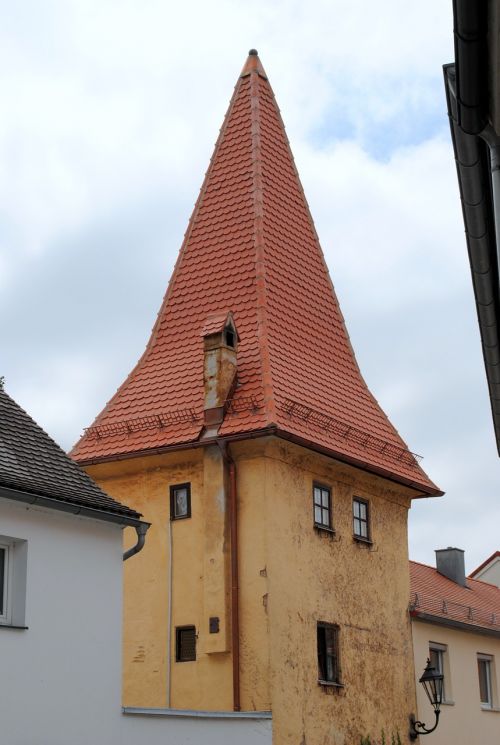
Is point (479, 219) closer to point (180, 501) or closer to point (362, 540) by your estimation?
point (180, 501)

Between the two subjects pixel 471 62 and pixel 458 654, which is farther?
pixel 458 654

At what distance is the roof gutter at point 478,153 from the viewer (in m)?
8.30

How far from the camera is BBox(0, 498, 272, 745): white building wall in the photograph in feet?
46.7

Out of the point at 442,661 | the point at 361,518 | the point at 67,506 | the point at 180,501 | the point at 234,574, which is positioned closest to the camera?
the point at 67,506

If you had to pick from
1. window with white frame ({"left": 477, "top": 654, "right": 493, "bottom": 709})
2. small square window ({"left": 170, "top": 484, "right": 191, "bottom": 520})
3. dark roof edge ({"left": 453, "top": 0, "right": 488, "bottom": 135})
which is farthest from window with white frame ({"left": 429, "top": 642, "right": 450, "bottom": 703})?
dark roof edge ({"left": 453, "top": 0, "right": 488, "bottom": 135})

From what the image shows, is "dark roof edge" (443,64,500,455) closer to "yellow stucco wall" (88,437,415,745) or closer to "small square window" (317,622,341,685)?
"yellow stucco wall" (88,437,415,745)

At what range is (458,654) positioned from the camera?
27.2 metres

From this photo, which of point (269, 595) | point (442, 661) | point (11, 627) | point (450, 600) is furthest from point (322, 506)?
point (11, 627)

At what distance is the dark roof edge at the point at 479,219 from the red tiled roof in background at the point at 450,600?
13552mm

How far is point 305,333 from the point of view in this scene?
24281 mm

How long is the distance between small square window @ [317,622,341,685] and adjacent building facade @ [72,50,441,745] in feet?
0.10

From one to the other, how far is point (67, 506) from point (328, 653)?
7752mm

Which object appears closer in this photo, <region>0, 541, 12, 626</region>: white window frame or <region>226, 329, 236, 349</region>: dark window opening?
<region>0, 541, 12, 626</region>: white window frame

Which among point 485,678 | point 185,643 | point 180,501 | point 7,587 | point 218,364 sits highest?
point 218,364
